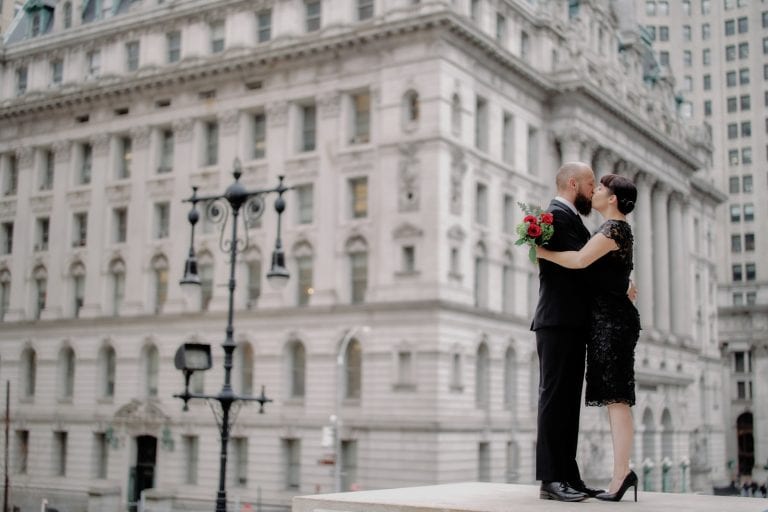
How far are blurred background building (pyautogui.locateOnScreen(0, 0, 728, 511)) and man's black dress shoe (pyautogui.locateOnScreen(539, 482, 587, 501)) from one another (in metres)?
34.1

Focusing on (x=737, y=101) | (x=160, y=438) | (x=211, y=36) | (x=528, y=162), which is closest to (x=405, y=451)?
(x=160, y=438)

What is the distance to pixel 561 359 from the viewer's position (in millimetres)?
10562

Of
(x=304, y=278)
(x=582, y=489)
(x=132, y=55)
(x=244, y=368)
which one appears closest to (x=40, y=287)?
(x=132, y=55)

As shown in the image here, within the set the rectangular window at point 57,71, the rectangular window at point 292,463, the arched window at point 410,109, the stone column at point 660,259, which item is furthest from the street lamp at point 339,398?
the stone column at point 660,259

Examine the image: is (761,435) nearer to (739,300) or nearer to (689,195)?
(739,300)

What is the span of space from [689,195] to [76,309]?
4266 centimetres

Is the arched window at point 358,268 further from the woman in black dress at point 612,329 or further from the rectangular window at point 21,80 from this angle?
the woman in black dress at point 612,329

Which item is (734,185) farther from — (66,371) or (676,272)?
(66,371)

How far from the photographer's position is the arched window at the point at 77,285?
58.7m

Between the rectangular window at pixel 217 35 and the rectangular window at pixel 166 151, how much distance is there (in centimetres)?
486

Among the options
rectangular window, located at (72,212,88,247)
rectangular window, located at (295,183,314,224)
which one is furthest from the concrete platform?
rectangular window, located at (72,212,88,247)

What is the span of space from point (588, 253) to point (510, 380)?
143ft

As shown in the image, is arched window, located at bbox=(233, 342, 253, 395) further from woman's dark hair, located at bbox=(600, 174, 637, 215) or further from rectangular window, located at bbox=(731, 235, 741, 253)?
rectangular window, located at bbox=(731, 235, 741, 253)

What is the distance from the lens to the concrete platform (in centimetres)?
950
